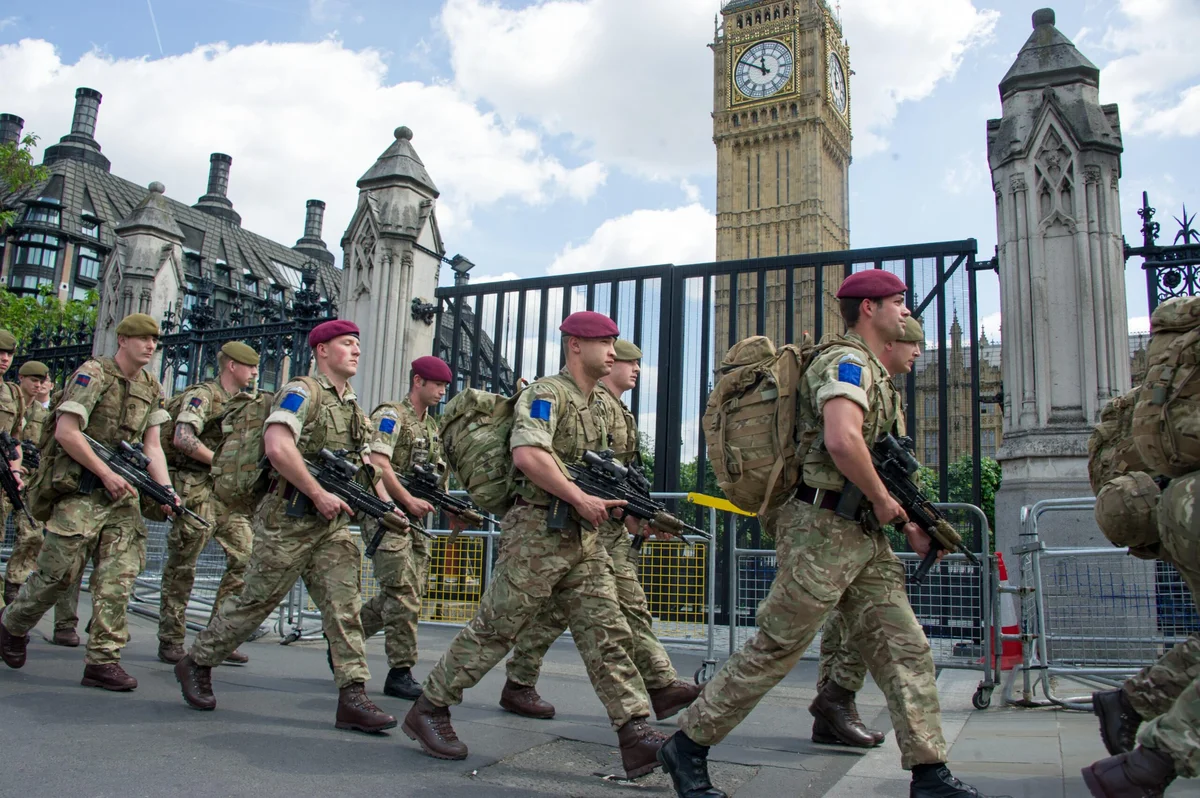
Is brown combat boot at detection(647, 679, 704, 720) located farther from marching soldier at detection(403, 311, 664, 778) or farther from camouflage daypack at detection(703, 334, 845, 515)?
camouflage daypack at detection(703, 334, 845, 515)

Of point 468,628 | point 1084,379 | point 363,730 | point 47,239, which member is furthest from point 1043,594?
point 47,239

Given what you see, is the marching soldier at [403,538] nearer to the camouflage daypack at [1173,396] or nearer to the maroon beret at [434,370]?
the maroon beret at [434,370]

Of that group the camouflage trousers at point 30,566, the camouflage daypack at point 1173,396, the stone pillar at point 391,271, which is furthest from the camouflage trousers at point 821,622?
Answer: the stone pillar at point 391,271

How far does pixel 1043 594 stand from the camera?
205 inches

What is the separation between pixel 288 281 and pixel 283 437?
61725 millimetres

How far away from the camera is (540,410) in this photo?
3.90 meters

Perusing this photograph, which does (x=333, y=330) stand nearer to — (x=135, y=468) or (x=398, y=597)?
(x=398, y=597)

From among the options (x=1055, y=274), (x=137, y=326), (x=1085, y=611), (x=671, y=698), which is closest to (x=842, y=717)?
(x=671, y=698)

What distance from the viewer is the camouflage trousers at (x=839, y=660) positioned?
Result: 4125 millimetres

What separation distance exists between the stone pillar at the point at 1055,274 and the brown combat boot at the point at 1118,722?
322 centimetres

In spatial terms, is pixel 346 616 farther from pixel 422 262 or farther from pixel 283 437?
pixel 422 262

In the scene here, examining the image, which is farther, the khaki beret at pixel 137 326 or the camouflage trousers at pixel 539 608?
the khaki beret at pixel 137 326

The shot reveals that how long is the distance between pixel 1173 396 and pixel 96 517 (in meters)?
5.11

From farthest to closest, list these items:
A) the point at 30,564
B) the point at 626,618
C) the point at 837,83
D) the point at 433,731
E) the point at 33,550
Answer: the point at 837,83, the point at 30,564, the point at 33,550, the point at 626,618, the point at 433,731
